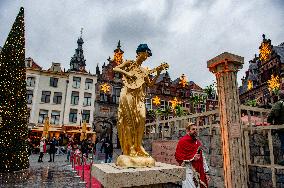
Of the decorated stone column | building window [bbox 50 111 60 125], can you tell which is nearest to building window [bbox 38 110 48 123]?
building window [bbox 50 111 60 125]

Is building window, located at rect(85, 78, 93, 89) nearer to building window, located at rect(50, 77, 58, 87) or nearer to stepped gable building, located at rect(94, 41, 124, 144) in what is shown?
stepped gable building, located at rect(94, 41, 124, 144)

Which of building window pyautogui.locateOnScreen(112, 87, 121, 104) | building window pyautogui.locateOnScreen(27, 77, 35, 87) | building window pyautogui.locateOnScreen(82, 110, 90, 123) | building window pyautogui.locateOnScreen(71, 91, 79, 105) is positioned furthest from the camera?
building window pyautogui.locateOnScreen(112, 87, 121, 104)

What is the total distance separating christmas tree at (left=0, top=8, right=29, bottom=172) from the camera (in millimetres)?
10828

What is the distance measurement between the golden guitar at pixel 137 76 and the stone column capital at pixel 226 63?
2.35 meters

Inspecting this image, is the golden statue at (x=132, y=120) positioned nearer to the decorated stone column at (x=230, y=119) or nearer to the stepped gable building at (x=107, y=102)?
the decorated stone column at (x=230, y=119)

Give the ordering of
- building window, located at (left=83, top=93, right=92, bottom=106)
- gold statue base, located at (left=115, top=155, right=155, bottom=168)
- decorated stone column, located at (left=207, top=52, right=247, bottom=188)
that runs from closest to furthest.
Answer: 1. gold statue base, located at (left=115, top=155, right=155, bottom=168)
2. decorated stone column, located at (left=207, top=52, right=247, bottom=188)
3. building window, located at (left=83, top=93, right=92, bottom=106)

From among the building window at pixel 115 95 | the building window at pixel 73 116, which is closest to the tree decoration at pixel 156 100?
the building window at pixel 115 95

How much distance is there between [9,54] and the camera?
11641mm

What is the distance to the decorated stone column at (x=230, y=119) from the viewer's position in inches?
206

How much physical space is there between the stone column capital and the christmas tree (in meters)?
9.73

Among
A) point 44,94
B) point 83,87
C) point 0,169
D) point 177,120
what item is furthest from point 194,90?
point 0,169

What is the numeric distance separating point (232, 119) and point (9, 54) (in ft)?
36.3

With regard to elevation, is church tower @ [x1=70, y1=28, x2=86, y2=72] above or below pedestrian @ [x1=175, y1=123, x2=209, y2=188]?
above

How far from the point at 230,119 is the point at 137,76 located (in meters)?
2.84
